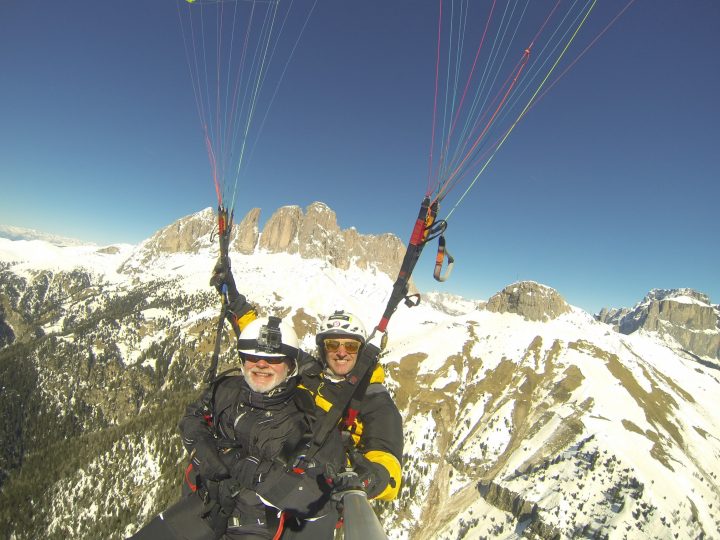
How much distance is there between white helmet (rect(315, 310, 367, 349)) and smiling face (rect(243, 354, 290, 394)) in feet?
5.48

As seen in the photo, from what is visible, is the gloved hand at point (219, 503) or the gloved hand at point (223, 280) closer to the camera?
the gloved hand at point (219, 503)

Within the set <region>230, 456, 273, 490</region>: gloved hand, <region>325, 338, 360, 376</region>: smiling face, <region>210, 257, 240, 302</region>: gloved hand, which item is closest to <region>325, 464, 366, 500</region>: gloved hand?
<region>230, 456, 273, 490</region>: gloved hand

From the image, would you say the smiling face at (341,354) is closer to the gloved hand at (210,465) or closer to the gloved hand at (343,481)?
the gloved hand at (210,465)

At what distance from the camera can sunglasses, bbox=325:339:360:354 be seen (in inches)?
361

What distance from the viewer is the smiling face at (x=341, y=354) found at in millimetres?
9008

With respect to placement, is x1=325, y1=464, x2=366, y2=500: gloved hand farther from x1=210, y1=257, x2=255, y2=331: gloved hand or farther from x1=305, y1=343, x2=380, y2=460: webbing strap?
x1=210, y1=257, x2=255, y2=331: gloved hand

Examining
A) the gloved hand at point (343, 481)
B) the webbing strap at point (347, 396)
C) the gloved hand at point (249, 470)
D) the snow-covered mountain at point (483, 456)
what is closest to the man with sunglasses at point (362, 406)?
the webbing strap at point (347, 396)

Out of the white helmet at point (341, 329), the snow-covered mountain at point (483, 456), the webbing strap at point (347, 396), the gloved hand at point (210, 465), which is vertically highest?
the white helmet at point (341, 329)

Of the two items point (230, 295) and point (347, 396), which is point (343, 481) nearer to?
point (347, 396)

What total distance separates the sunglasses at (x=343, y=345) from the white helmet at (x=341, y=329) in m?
0.13

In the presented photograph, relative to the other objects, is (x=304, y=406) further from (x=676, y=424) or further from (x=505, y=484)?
(x=676, y=424)

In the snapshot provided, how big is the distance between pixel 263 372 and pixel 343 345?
7.43ft

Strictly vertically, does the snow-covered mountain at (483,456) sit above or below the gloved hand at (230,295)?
below

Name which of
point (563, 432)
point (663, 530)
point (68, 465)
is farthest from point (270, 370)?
point (68, 465)
